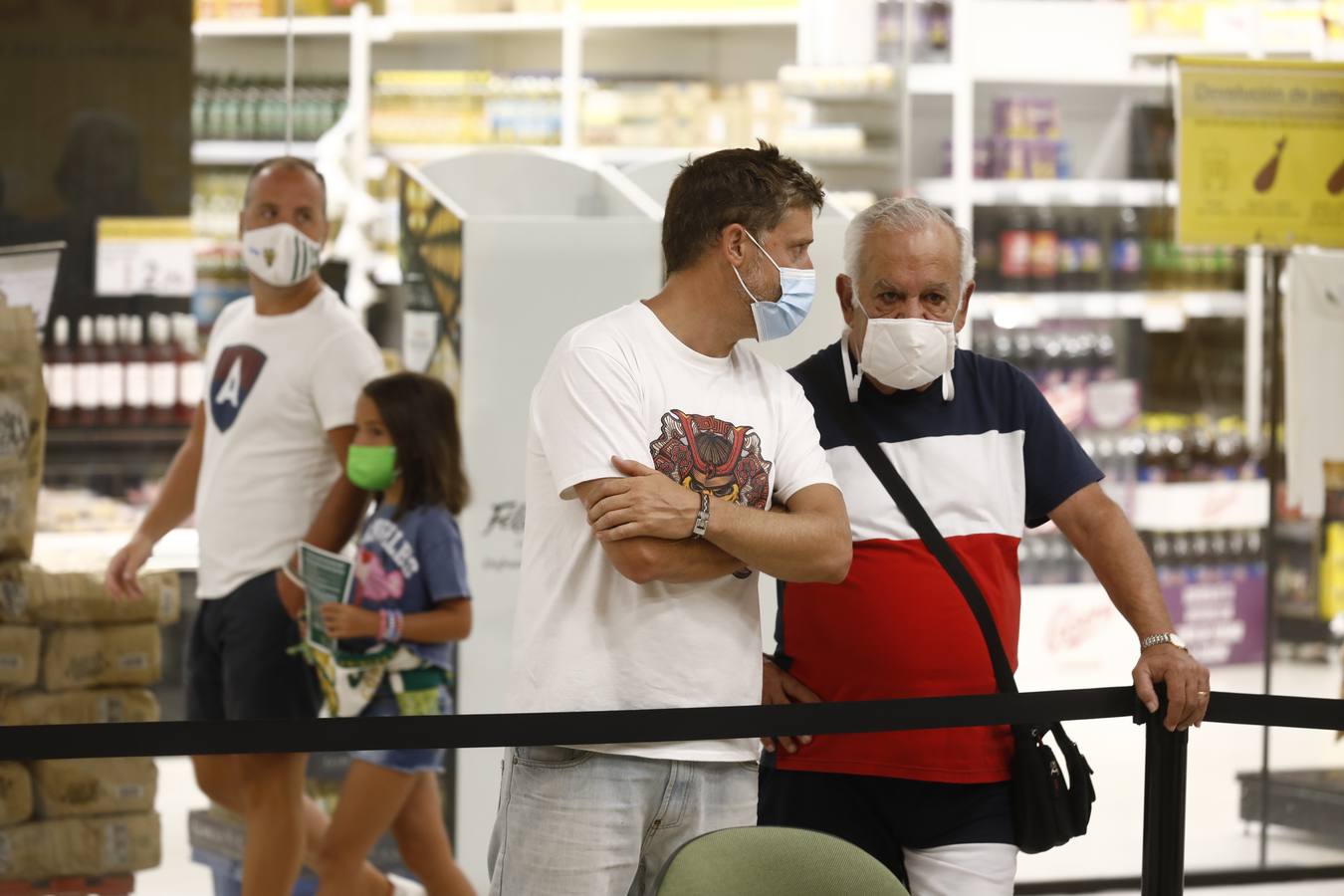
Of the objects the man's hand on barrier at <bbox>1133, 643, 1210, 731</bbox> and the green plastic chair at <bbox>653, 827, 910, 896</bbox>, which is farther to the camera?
the man's hand on barrier at <bbox>1133, 643, 1210, 731</bbox>

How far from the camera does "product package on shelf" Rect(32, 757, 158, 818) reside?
12.1ft

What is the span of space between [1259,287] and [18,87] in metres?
5.26

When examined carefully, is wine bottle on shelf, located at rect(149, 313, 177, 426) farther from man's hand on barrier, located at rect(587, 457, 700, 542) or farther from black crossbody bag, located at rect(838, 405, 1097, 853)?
man's hand on barrier, located at rect(587, 457, 700, 542)

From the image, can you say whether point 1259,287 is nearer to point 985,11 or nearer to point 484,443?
point 985,11

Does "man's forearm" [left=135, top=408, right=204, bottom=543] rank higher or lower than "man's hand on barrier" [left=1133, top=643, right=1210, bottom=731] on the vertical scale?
higher

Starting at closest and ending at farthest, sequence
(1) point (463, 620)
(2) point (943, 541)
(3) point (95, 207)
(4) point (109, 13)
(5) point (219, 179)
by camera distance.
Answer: (2) point (943, 541)
(1) point (463, 620)
(4) point (109, 13)
(3) point (95, 207)
(5) point (219, 179)

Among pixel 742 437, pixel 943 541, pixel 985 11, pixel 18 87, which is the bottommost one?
pixel 943 541

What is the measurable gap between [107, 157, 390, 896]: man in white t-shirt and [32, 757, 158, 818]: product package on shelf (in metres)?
0.22

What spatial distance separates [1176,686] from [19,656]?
2.84 meters

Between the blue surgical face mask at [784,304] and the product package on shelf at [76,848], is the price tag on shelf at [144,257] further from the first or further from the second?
the blue surgical face mask at [784,304]

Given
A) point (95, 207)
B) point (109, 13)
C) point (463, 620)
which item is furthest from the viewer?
point (95, 207)

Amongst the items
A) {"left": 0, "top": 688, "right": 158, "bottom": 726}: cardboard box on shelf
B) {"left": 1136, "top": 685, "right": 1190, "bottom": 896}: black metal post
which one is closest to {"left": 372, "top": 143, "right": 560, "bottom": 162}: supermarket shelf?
{"left": 0, "top": 688, "right": 158, "bottom": 726}: cardboard box on shelf

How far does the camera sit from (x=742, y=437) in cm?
211

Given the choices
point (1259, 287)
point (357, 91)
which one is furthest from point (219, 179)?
point (1259, 287)
